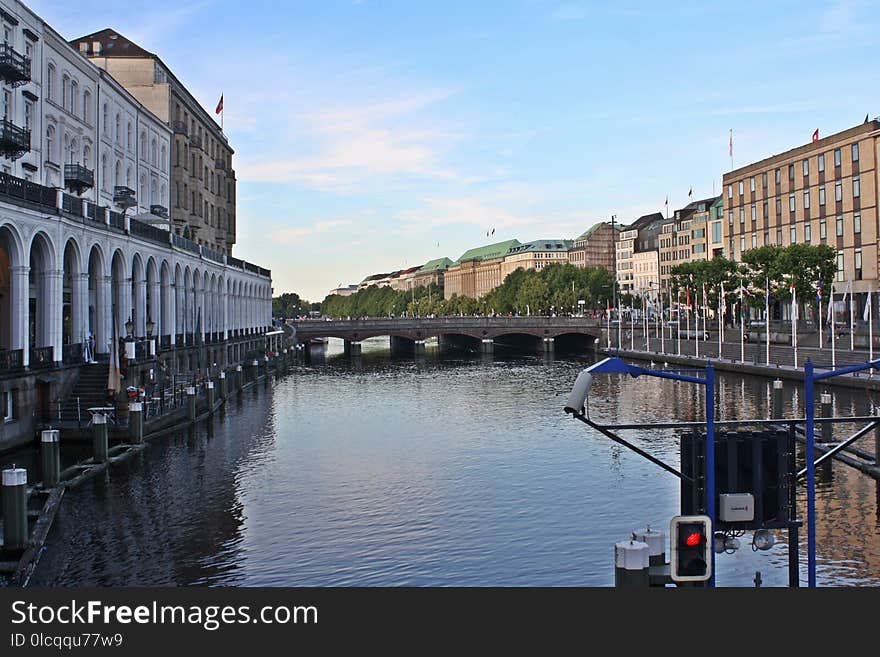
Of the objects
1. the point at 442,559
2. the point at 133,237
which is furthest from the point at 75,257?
the point at 442,559

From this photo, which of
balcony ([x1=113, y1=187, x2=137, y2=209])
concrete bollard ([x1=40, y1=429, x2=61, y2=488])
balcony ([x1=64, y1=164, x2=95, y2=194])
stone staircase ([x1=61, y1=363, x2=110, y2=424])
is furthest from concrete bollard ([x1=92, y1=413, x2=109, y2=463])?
balcony ([x1=113, y1=187, x2=137, y2=209])

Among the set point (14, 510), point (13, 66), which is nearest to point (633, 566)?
point (14, 510)

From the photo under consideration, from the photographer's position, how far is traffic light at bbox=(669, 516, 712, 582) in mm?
12664

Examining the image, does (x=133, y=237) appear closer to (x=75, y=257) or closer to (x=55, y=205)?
(x=75, y=257)

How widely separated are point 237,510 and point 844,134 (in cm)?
9660

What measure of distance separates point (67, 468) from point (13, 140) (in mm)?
24465

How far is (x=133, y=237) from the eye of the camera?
201 feet

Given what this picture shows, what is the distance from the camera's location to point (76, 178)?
61812mm

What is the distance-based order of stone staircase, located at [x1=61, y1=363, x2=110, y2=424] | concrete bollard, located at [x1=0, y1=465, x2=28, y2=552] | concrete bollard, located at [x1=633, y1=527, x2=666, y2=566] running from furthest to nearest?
stone staircase, located at [x1=61, y1=363, x2=110, y2=424] < concrete bollard, located at [x1=0, y1=465, x2=28, y2=552] < concrete bollard, located at [x1=633, y1=527, x2=666, y2=566]

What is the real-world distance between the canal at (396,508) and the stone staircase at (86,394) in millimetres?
4102

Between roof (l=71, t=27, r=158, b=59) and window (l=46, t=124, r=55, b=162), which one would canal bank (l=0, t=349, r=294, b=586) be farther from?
roof (l=71, t=27, r=158, b=59)

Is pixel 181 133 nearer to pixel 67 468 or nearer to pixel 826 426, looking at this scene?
pixel 67 468

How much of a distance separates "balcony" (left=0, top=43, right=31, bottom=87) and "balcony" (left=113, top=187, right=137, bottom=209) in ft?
65.6

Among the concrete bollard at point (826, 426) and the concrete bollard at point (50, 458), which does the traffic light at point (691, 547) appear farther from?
the concrete bollard at point (826, 426)
